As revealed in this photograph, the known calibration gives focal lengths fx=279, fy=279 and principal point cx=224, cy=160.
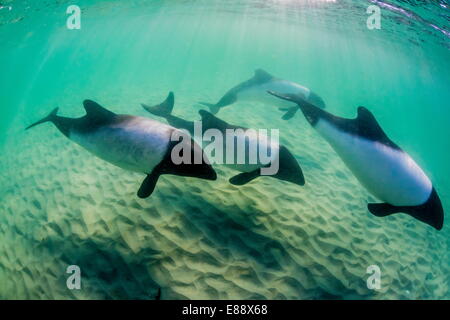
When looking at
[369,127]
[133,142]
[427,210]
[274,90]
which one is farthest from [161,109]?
[427,210]

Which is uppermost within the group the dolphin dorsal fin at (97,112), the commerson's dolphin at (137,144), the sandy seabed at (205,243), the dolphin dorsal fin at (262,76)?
the dolphin dorsal fin at (262,76)

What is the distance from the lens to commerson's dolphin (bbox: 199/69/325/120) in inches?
336

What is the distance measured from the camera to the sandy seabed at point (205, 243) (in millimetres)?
4671

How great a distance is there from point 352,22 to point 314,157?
19366mm

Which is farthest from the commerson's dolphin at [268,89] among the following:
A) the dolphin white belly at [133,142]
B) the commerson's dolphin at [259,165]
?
the dolphin white belly at [133,142]

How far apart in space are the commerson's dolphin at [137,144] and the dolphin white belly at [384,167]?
1825 mm

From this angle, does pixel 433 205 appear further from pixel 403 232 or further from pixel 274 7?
pixel 274 7

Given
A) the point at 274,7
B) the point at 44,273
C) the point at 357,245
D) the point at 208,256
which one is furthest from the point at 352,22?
the point at 44,273

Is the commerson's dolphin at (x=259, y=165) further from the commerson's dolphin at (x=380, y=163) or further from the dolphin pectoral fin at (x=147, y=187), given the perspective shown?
the dolphin pectoral fin at (x=147, y=187)

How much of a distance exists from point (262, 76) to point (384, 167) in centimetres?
603

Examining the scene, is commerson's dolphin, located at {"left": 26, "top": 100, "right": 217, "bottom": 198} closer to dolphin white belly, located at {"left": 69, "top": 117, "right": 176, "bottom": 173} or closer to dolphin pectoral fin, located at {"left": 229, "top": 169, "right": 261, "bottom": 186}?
dolphin white belly, located at {"left": 69, "top": 117, "right": 176, "bottom": 173}

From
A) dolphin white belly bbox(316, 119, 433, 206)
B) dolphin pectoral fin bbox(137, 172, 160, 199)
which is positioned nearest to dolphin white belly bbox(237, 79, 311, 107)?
dolphin white belly bbox(316, 119, 433, 206)

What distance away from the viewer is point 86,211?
6.21 metres

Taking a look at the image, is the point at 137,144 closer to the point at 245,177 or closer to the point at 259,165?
the point at 245,177
